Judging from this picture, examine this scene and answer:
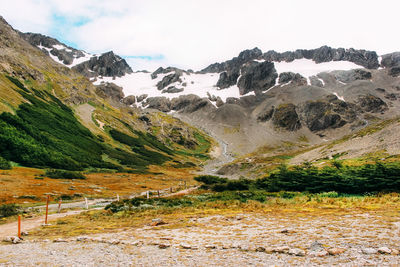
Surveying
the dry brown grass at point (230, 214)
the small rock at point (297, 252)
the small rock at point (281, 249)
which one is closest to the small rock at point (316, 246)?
the small rock at point (297, 252)

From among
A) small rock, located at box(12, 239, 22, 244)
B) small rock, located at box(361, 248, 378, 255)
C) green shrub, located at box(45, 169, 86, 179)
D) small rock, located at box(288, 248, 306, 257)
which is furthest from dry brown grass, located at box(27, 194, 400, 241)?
green shrub, located at box(45, 169, 86, 179)

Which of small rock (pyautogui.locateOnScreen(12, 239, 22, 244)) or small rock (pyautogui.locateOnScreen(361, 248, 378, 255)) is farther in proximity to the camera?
small rock (pyautogui.locateOnScreen(12, 239, 22, 244))

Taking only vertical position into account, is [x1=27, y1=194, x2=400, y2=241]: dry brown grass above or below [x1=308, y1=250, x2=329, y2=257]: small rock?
below

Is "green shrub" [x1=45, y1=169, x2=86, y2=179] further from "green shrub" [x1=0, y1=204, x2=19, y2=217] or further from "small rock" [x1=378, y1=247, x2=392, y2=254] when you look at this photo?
"small rock" [x1=378, y1=247, x2=392, y2=254]

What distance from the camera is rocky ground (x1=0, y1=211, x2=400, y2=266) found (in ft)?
29.7

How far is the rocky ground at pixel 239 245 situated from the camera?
29.7 ft

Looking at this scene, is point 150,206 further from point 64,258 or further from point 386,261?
point 386,261

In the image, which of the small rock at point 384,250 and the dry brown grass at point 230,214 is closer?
the small rock at point 384,250

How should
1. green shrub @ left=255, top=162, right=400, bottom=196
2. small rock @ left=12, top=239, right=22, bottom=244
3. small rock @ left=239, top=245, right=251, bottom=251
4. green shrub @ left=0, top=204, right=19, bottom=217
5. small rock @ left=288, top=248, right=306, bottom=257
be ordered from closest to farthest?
small rock @ left=288, top=248, right=306, bottom=257
small rock @ left=239, top=245, right=251, bottom=251
small rock @ left=12, top=239, right=22, bottom=244
green shrub @ left=0, top=204, right=19, bottom=217
green shrub @ left=255, top=162, right=400, bottom=196

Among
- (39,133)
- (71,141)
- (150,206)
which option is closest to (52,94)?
(71,141)

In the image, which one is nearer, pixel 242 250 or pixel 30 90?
pixel 242 250

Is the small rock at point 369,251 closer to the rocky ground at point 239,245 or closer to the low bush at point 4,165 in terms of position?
the rocky ground at point 239,245

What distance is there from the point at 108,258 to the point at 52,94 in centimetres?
17464

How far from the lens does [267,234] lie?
12.7 m
